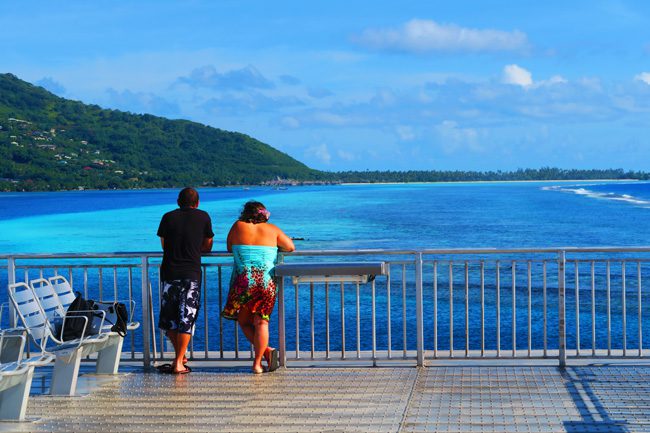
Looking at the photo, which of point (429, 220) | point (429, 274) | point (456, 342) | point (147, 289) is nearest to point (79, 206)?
point (429, 220)

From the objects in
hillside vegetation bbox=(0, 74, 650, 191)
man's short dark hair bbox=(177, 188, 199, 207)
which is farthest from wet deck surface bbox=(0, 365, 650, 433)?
hillside vegetation bbox=(0, 74, 650, 191)

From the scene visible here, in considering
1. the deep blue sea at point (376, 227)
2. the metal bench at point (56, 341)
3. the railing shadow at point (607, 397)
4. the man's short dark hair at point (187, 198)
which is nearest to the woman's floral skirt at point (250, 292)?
the man's short dark hair at point (187, 198)

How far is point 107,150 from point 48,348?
459 feet

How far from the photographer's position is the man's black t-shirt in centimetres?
781

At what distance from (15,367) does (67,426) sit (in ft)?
1.78

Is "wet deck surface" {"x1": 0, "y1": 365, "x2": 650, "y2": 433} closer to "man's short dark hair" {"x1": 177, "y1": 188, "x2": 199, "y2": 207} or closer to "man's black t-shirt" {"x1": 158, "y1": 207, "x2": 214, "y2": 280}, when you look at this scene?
"man's black t-shirt" {"x1": 158, "y1": 207, "x2": 214, "y2": 280}

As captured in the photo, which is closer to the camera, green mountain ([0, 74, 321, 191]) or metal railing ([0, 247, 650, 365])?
metal railing ([0, 247, 650, 365])

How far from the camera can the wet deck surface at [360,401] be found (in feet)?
20.1

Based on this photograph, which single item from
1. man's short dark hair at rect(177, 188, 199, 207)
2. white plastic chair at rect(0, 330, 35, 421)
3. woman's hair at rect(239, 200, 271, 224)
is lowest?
white plastic chair at rect(0, 330, 35, 421)

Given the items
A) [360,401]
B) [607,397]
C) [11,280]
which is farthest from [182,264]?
[607,397]

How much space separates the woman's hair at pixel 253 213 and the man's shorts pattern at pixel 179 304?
72 cm

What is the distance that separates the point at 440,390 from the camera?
715cm

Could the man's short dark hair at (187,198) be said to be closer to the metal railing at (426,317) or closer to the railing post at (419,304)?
the metal railing at (426,317)

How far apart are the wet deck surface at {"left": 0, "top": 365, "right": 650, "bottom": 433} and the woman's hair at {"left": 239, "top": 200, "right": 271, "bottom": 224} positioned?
136 centimetres
